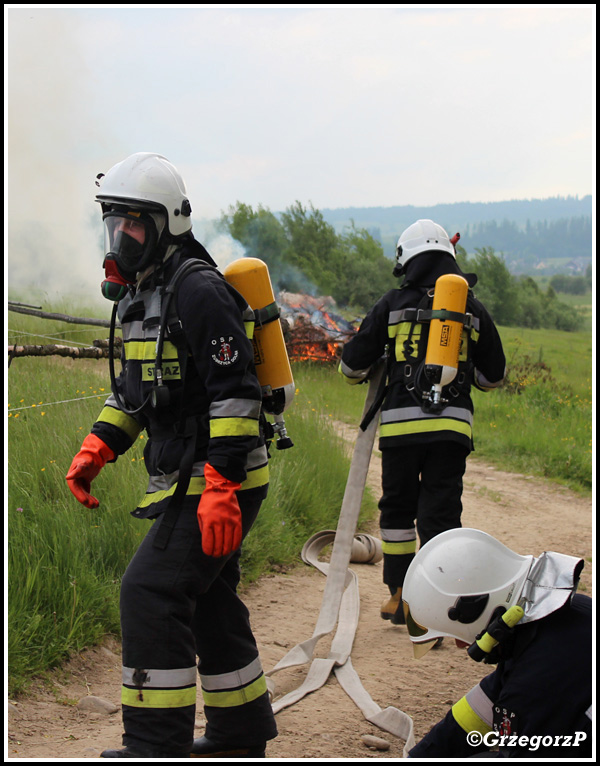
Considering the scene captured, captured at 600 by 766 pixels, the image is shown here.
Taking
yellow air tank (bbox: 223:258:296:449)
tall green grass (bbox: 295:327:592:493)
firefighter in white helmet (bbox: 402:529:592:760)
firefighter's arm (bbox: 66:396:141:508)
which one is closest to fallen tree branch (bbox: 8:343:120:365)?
tall green grass (bbox: 295:327:592:493)

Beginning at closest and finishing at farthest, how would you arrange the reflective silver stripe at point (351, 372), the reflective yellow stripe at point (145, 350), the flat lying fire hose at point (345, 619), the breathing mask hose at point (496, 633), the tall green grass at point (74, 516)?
the breathing mask hose at point (496, 633)
the reflective yellow stripe at point (145, 350)
the flat lying fire hose at point (345, 619)
the tall green grass at point (74, 516)
the reflective silver stripe at point (351, 372)

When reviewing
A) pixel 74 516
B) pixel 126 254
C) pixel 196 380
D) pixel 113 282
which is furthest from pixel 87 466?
pixel 74 516

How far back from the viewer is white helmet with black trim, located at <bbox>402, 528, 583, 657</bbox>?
246 cm

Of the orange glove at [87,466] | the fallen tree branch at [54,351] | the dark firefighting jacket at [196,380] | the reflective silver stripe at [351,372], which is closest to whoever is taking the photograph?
the dark firefighting jacket at [196,380]

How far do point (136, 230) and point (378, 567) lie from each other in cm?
373

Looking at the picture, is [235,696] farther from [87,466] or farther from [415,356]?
[415,356]

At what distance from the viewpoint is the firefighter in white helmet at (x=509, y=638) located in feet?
7.40

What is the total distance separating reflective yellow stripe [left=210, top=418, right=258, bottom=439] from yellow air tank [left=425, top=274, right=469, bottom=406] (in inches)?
71.3

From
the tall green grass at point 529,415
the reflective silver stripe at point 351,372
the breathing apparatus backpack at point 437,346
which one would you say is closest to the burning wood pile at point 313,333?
the tall green grass at point 529,415

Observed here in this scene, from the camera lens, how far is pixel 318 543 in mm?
5684

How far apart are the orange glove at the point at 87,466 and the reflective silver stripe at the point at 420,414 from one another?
1.80 meters

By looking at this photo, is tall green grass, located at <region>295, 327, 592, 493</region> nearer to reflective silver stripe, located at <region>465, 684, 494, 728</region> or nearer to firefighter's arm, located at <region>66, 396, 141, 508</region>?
firefighter's arm, located at <region>66, 396, 141, 508</region>

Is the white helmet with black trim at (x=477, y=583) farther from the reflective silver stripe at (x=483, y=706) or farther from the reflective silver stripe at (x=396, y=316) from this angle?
the reflective silver stripe at (x=396, y=316)

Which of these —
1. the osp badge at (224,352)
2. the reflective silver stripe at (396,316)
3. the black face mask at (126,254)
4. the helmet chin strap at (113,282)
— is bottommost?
the osp badge at (224,352)
